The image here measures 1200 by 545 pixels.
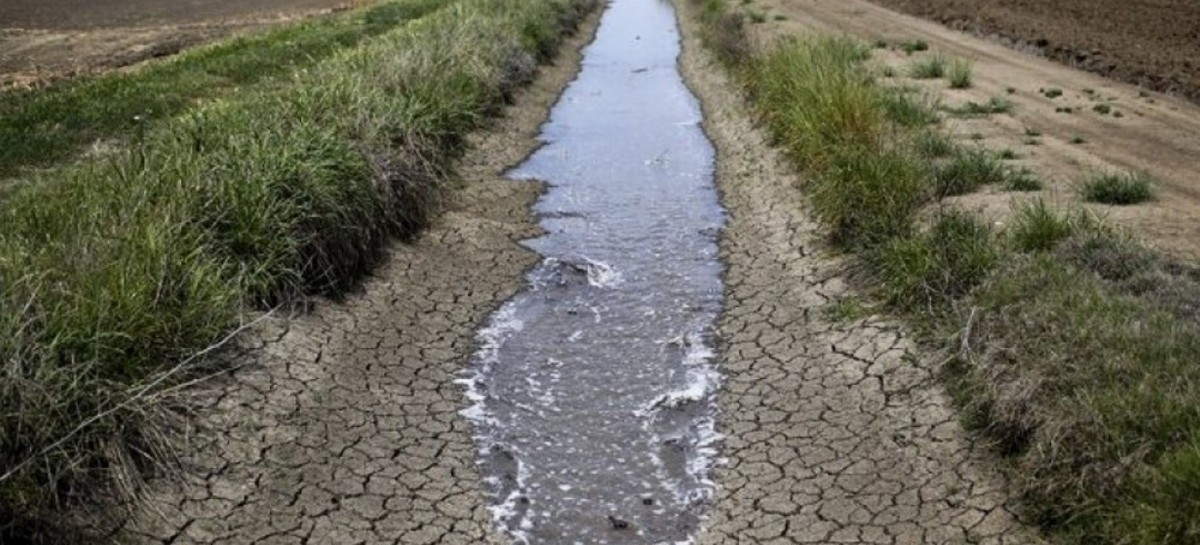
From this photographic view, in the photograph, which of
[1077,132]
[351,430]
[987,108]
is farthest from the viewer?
[987,108]

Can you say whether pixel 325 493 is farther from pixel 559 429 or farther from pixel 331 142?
pixel 331 142

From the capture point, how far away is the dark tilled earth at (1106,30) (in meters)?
19.0

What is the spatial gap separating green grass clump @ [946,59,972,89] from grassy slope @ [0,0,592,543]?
6.84 metres

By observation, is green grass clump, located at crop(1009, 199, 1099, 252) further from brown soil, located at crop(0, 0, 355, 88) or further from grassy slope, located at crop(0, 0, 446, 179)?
brown soil, located at crop(0, 0, 355, 88)

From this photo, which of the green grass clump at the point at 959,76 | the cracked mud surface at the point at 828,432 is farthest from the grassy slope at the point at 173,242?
the green grass clump at the point at 959,76

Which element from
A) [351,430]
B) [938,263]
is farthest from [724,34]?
[351,430]

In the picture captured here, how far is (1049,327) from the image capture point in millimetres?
7250

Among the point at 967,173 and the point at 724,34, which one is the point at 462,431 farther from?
the point at 724,34

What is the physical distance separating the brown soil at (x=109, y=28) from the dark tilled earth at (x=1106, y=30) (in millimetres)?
15679

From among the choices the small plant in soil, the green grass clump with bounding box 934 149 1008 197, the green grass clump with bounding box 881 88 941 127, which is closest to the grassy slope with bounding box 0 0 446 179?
the green grass clump with bounding box 881 88 941 127

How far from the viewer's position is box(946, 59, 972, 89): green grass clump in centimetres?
1773

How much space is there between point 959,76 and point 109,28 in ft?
69.2

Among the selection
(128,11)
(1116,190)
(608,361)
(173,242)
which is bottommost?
(128,11)

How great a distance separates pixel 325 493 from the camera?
22.3 ft
